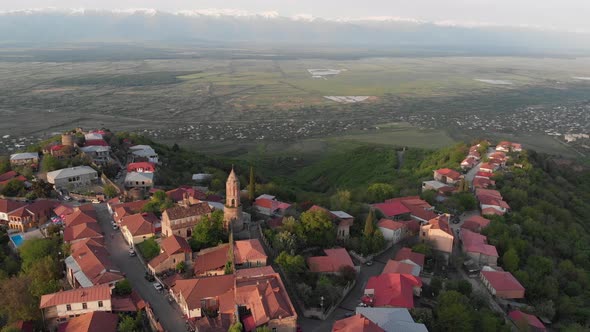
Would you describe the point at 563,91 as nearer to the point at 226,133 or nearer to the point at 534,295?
the point at 226,133

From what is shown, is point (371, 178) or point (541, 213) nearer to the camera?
point (541, 213)

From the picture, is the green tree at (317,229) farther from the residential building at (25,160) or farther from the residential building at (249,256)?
the residential building at (25,160)

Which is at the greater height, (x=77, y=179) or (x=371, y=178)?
(x=77, y=179)

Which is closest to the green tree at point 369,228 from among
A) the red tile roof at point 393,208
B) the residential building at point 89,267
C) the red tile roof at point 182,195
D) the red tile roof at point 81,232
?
the red tile roof at point 393,208

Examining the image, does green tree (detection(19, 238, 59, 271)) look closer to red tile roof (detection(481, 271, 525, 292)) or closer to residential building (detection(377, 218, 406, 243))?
residential building (detection(377, 218, 406, 243))

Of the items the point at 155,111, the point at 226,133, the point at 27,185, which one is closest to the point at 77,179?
the point at 27,185

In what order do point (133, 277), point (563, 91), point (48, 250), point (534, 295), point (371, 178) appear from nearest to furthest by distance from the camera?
point (133, 277) < point (48, 250) < point (534, 295) < point (371, 178) < point (563, 91)

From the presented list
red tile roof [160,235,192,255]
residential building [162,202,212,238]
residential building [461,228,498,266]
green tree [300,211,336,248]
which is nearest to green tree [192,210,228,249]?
red tile roof [160,235,192,255]
